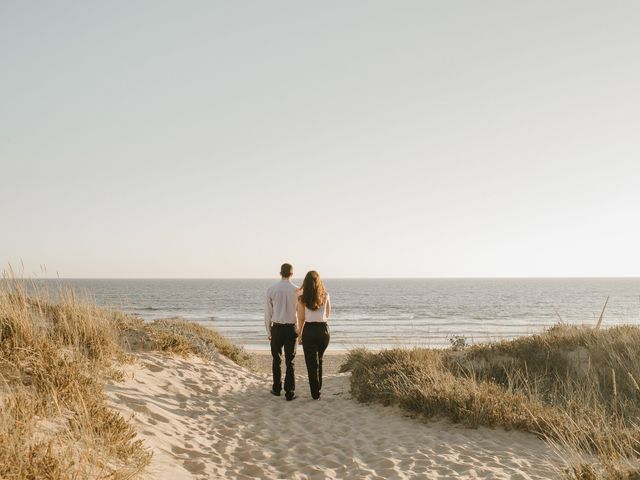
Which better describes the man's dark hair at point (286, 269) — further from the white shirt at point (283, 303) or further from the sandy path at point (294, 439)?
the sandy path at point (294, 439)

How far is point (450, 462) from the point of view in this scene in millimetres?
6074

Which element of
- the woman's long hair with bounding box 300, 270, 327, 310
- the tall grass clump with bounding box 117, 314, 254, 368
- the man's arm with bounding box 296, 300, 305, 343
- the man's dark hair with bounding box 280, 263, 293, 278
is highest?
the man's dark hair with bounding box 280, 263, 293, 278

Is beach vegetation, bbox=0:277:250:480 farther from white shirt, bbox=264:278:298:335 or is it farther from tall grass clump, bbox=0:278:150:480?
white shirt, bbox=264:278:298:335

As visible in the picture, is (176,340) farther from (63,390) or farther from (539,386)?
(539,386)

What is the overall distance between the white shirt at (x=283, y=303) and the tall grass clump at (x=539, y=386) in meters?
2.14

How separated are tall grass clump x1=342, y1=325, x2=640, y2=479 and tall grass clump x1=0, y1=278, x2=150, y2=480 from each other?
14.1ft

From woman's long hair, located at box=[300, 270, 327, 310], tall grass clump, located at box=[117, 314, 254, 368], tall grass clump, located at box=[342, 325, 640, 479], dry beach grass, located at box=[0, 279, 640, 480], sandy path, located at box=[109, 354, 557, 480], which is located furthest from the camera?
tall grass clump, located at box=[117, 314, 254, 368]

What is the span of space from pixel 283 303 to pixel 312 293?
60 centimetres

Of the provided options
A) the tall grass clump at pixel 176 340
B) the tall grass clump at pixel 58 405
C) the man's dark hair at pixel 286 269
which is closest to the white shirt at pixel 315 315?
the man's dark hair at pixel 286 269

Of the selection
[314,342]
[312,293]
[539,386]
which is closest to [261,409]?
[314,342]

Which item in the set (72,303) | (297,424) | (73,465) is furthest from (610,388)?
(72,303)

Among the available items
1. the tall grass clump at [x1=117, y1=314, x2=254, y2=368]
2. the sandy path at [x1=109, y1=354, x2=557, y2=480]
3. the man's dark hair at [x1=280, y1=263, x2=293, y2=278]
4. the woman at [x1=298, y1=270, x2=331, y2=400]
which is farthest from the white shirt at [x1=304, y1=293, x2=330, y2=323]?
the tall grass clump at [x1=117, y1=314, x2=254, y2=368]

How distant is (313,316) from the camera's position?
9.12 meters

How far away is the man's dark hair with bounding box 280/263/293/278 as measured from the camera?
911 cm
